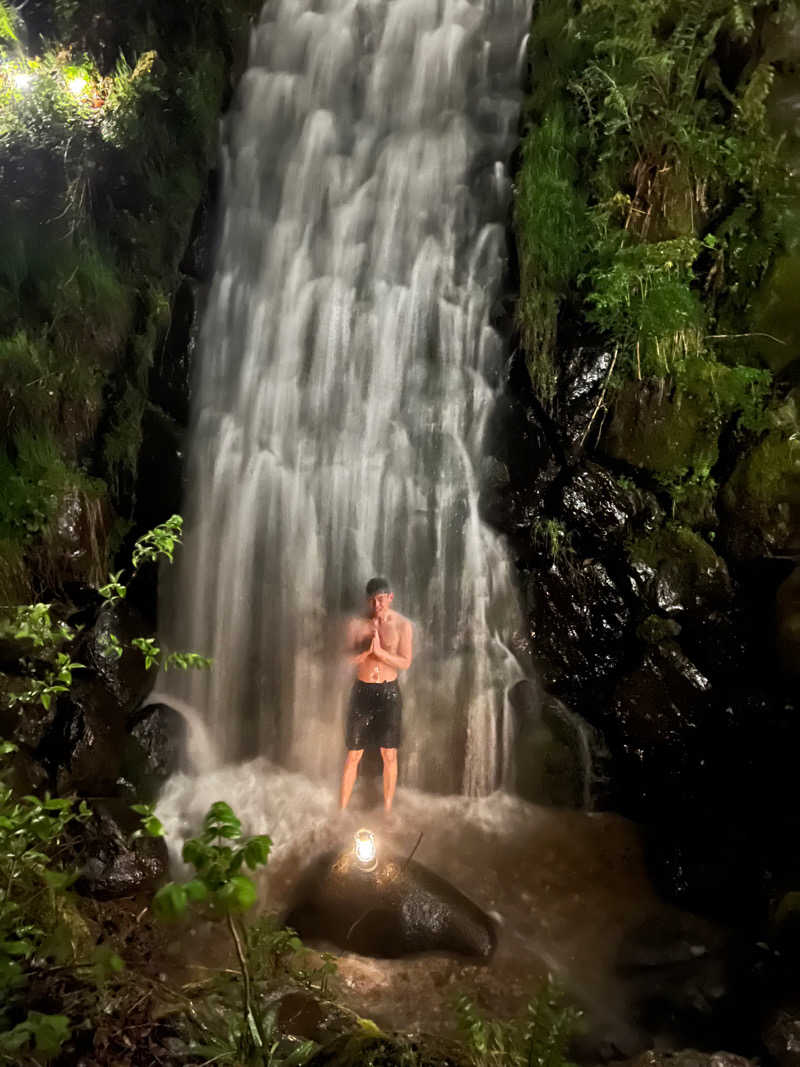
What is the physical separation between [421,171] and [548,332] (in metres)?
2.77

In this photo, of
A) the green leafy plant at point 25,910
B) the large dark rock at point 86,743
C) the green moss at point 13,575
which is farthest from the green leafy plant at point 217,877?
the green moss at point 13,575

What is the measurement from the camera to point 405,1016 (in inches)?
150

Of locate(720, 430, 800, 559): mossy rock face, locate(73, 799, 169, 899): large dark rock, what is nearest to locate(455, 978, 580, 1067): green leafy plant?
locate(73, 799, 169, 899): large dark rock

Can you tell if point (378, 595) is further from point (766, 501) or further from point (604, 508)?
point (766, 501)

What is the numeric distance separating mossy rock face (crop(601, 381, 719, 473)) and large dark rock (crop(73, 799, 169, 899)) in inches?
208

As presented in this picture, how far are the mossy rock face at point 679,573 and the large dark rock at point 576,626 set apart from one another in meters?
0.31

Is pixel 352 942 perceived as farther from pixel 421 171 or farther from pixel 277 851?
pixel 421 171

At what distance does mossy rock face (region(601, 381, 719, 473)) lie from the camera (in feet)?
19.9

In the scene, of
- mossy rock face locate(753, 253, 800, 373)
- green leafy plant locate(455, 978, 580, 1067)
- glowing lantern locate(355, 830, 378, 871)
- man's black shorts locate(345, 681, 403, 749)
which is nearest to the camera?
green leafy plant locate(455, 978, 580, 1067)

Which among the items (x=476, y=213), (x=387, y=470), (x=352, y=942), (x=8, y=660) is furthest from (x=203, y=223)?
(x=352, y=942)

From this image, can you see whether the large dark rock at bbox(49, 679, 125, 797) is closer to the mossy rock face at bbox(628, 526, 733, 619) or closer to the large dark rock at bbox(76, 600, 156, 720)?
the large dark rock at bbox(76, 600, 156, 720)

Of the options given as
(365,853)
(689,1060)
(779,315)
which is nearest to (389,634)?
(365,853)

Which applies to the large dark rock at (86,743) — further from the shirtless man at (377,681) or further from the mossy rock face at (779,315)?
the mossy rock face at (779,315)

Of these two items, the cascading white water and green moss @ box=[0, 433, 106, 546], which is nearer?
green moss @ box=[0, 433, 106, 546]
